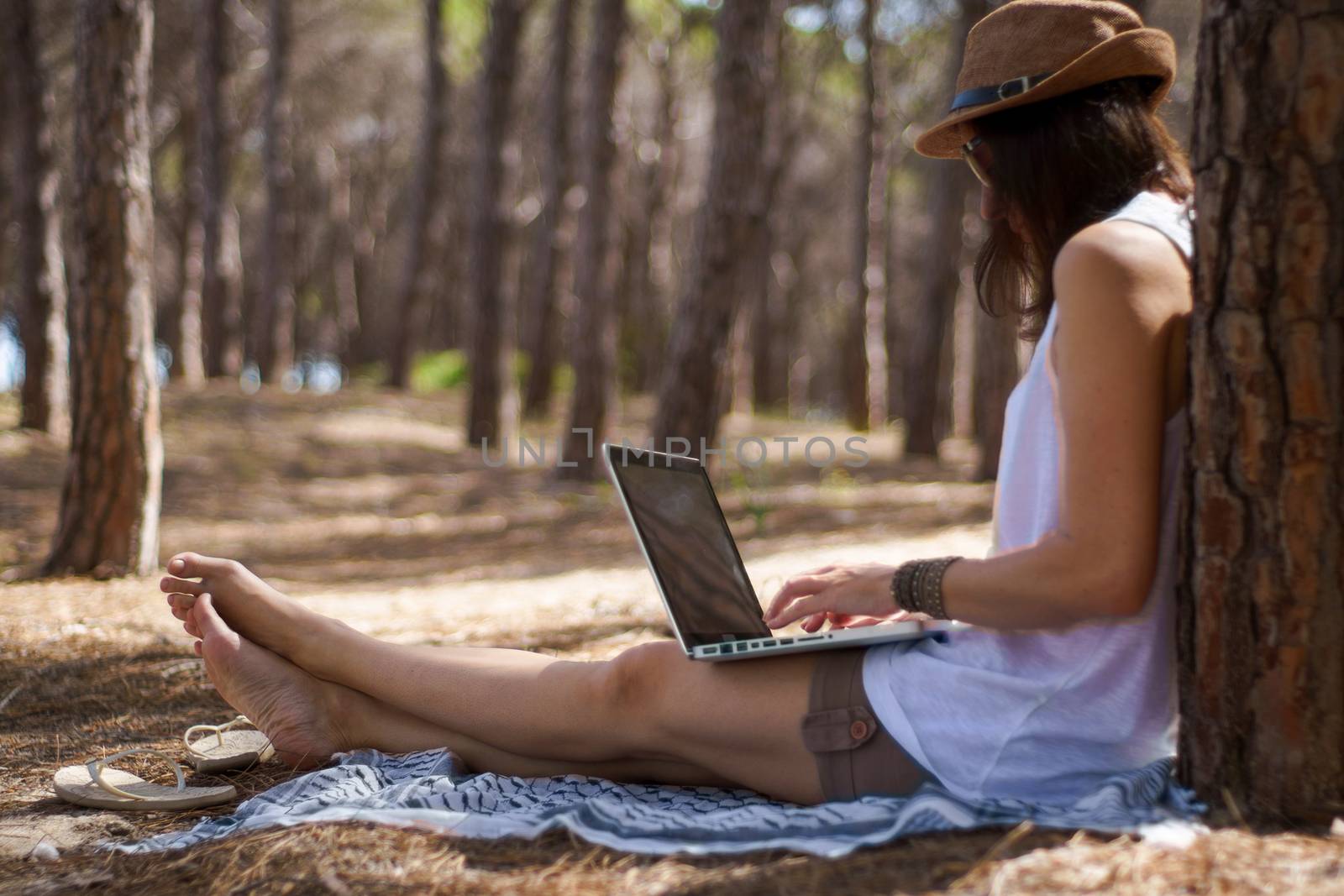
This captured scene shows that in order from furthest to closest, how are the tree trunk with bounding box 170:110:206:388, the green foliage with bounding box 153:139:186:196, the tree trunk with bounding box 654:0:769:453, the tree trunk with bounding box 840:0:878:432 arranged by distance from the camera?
the green foliage with bounding box 153:139:186:196
the tree trunk with bounding box 840:0:878:432
the tree trunk with bounding box 170:110:206:388
the tree trunk with bounding box 654:0:769:453

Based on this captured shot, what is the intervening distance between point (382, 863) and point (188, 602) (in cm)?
101

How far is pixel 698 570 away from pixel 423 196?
13756 millimetres

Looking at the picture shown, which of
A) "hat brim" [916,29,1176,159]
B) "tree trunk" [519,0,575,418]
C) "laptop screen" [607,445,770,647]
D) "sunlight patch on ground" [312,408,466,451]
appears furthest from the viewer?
"tree trunk" [519,0,575,418]

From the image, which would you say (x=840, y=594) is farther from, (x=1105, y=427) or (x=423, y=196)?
(x=423, y=196)

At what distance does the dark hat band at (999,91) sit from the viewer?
1.95 meters

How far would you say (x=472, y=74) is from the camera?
23.4 metres

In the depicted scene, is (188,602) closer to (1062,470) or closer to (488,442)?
(1062,470)

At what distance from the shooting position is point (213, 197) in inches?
559

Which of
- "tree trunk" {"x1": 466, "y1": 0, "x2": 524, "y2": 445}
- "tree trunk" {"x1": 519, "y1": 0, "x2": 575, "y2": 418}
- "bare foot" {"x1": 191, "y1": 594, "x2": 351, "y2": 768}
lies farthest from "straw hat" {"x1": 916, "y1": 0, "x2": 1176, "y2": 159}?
"tree trunk" {"x1": 519, "y1": 0, "x2": 575, "y2": 418}

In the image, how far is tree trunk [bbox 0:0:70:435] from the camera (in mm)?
9578

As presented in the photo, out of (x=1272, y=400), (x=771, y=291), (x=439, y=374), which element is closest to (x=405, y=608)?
(x=1272, y=400)

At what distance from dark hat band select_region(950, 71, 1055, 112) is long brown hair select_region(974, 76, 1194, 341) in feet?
0.13

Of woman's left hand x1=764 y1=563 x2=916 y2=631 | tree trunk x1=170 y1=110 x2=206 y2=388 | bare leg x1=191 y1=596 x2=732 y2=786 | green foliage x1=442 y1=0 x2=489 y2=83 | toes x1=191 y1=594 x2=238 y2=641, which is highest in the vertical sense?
green foliage x1=442 y1=0 x2=489 y2=83

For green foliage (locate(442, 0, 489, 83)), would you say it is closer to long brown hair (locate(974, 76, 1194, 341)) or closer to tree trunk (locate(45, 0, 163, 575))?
tree trunk (locate(45, 0, 163, 575))
